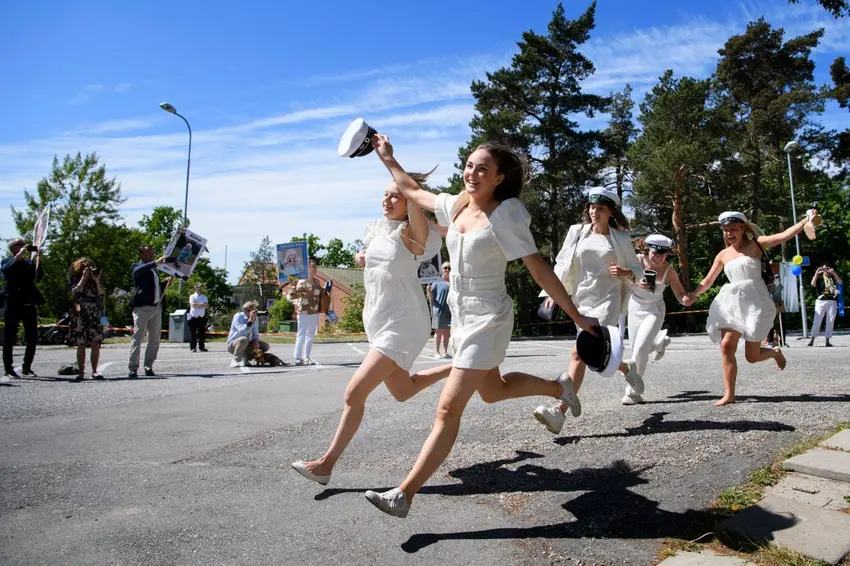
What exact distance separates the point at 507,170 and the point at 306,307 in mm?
9454

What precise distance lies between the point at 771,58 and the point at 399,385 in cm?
3951

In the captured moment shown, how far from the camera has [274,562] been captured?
3.01m

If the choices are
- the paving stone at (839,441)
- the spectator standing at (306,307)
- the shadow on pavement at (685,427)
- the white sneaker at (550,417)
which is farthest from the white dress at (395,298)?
the spectator standing at (306,307)

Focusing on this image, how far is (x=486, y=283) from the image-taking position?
3604mm

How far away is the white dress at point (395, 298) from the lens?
13.6 feet

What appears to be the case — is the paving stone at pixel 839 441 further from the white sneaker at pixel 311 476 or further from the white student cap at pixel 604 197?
the white sneaker at pixel 311 476

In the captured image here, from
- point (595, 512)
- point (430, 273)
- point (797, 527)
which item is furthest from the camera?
point (430, 273)

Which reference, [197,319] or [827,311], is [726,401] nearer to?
[827,311]

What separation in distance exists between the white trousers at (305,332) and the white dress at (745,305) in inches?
320

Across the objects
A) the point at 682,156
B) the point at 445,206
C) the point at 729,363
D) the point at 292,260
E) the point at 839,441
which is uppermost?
the point at 682,156

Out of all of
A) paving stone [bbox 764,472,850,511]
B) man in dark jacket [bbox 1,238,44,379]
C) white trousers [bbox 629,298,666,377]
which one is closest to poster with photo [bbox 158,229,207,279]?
man in dark jacket [bbox 1,238,44,379]

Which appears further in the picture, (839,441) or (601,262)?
(601,262)

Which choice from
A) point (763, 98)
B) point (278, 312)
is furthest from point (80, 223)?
point (763, 98)

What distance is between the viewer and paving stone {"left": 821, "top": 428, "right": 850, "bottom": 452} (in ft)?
14.0
